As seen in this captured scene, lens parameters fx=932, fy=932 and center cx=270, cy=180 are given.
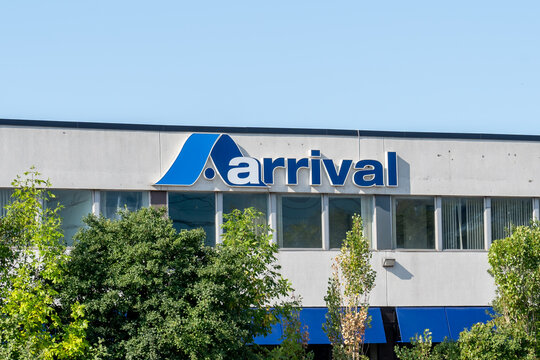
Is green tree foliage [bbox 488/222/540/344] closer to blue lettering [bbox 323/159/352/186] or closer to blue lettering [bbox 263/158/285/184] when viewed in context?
blue lettering [bbox 323/159/352/186]

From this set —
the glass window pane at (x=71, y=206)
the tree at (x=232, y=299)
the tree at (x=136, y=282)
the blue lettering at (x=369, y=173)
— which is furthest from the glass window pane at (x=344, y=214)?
the tree at (x=136, y=282)

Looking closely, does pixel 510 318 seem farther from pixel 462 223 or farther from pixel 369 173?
pixel 369 173

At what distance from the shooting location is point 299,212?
3341 centimetres

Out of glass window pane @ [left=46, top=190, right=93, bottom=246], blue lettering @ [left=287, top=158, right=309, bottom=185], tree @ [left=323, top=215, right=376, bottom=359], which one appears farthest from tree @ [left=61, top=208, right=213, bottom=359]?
blue lettering @ [left=287, top=158, right=309, bottom=185]

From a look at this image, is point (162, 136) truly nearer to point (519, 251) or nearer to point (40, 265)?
point (40, 265)

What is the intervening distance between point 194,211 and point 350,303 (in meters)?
6.91

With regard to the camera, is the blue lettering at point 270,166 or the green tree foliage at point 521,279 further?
the blue lettering at point 270,166

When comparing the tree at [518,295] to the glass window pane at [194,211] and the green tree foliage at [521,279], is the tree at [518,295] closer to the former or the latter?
the green tree foliage at [521,279]

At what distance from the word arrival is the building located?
36mm

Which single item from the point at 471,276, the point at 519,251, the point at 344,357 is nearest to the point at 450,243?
the point at 471,276

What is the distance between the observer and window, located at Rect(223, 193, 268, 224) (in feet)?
108

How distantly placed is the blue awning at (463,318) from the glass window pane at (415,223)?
2.53 metres

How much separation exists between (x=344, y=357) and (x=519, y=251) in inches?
245

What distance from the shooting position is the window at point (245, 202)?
32.8 m
